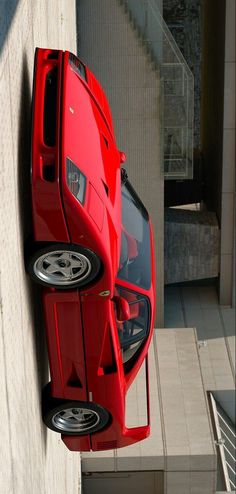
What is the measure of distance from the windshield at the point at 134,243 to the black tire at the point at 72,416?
3.52 feet

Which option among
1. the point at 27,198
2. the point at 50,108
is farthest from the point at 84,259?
the point at 50,108

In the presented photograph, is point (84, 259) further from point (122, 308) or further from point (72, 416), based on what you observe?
point (72, 416)

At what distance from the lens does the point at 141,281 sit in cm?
716

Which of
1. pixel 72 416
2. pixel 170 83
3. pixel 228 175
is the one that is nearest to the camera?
pixel 72 416

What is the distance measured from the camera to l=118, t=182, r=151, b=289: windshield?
6934 mm

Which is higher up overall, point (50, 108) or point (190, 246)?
point (50, 108)

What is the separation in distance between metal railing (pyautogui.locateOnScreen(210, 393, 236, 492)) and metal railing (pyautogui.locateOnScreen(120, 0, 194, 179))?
4.13m

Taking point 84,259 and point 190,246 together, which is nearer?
point 84,259

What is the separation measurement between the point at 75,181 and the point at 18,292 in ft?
2.72

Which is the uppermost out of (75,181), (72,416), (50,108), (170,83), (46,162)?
(170,83)

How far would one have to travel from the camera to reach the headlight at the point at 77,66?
6410mm

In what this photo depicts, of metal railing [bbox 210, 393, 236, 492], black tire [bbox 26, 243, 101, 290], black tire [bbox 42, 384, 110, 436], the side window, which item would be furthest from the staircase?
black tire [bbox 26, 243, 101, 290]

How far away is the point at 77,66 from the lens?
6676 millimetres

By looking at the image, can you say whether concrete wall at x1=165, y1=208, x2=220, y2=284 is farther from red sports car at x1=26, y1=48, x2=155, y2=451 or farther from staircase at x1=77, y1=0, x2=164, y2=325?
red sports car at x1=26, y1=48, x2=155, y2=451
